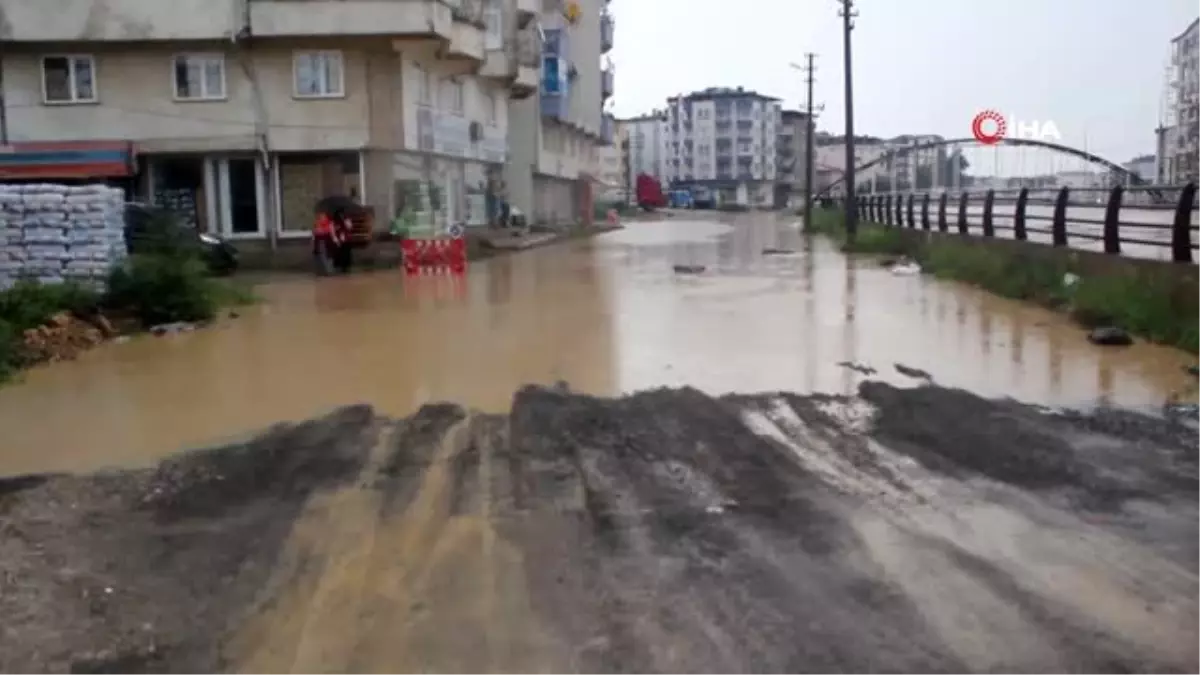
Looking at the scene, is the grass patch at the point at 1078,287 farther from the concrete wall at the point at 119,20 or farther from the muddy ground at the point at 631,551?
the concrete wall at the point at 119,20

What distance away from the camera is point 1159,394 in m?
10.2

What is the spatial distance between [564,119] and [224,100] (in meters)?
29.8

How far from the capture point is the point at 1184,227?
48.3 feet

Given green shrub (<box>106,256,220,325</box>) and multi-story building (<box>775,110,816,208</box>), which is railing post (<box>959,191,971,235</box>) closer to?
green shrub (<box>106,256,220,325</box>)

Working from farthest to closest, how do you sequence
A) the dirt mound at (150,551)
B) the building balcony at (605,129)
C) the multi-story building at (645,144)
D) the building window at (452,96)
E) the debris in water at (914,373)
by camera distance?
the multi-story building at (645,144) < the building balcony at (605,129) < the building window at (452,96) < the debris in water at (914,373) < the dirt mound at (150,551)

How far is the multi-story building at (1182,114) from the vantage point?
113ft

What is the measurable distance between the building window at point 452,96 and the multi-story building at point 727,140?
11053 cm

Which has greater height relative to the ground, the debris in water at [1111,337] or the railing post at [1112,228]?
the railing post at [1112,228]

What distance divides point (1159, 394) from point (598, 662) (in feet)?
23.3

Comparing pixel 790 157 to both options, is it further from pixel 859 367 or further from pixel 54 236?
pixel 859 367

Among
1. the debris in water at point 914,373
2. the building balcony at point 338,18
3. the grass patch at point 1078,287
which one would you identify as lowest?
the debris in water at point 914,373

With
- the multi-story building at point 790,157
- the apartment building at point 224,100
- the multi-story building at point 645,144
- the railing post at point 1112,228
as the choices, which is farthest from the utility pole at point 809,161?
the multi-story building at point 645,144

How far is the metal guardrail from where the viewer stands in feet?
48.9

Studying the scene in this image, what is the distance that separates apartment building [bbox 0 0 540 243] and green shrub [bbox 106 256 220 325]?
52.3 ft
